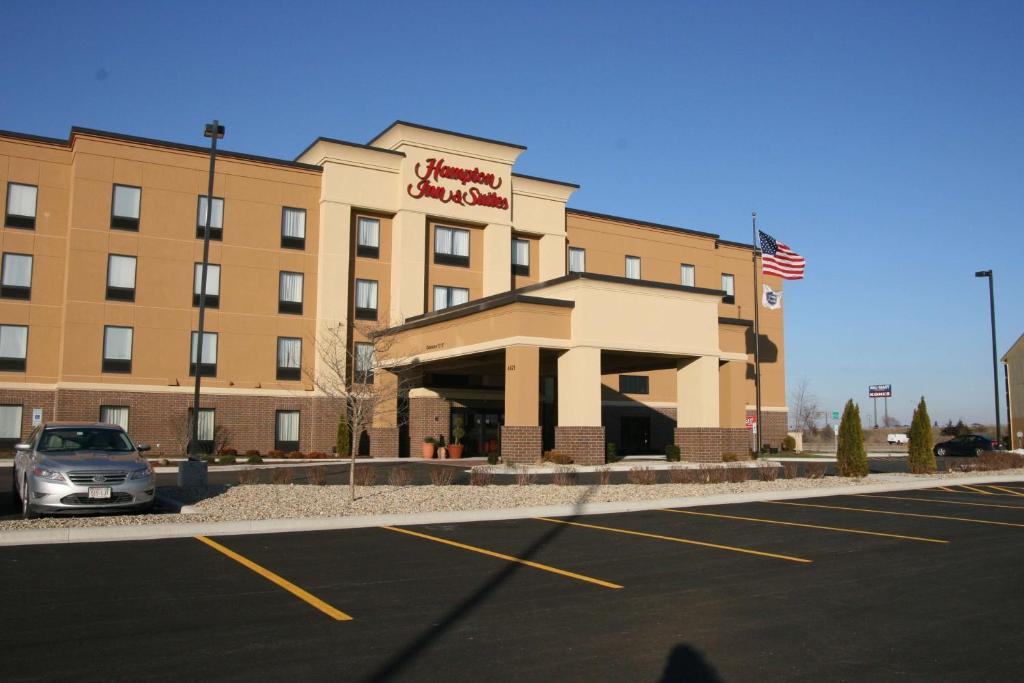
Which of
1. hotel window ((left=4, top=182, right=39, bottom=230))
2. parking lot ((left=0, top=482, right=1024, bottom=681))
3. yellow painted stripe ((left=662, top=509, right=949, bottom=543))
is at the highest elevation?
hotel window ((left=4, top=182, right=39, bottom=230))

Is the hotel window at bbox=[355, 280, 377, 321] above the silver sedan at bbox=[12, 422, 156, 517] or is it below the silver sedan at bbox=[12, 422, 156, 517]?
above

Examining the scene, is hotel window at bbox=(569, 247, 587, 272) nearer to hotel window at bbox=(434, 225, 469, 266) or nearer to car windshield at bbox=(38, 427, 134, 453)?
hotel window at bbox=(434, 225, 469, 266)

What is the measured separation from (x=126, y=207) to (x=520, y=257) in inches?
760

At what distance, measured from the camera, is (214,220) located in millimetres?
38250

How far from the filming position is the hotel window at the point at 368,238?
136 ft

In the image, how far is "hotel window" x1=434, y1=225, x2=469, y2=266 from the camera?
42906 millimetres

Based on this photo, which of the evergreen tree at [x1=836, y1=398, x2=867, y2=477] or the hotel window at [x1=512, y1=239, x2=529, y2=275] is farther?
the hotel window at [x1=512, y1=239, x2=529, y2=275]

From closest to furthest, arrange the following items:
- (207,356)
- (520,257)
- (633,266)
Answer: (207,356)
(520,257)
(633,266)

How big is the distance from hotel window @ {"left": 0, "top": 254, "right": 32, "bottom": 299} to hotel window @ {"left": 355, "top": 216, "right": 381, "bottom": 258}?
548 inches

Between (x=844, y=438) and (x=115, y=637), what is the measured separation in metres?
23.3

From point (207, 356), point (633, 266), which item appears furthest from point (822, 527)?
point (633, 266)

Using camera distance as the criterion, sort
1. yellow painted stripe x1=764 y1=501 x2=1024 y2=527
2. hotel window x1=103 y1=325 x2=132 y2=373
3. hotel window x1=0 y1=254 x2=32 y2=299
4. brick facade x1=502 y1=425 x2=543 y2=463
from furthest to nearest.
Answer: hotel window x1=103 y1=325 x2=132 y2=373 < hotel window x1=0 y1=254 x2=32 y2=299 < brick facade x1=502 y1=425 x2=543 y2=463 < yellow painted stripe x1=764 y1=501 x2=1024 y2=527

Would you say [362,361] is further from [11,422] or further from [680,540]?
[680,540]

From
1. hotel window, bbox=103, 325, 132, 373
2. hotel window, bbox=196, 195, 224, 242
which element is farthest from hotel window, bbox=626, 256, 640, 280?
hotel window, bbox=103, 325, 132, 373
